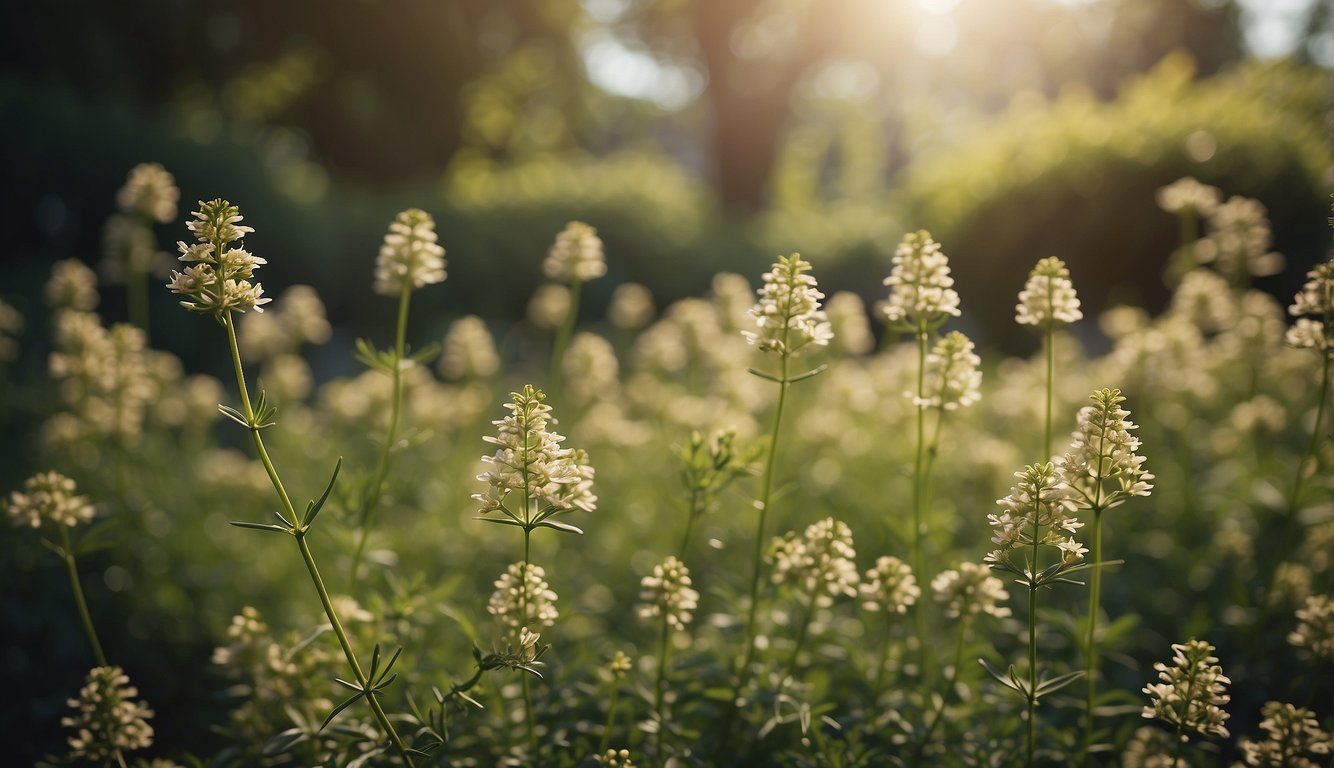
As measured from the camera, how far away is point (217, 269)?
2070mm

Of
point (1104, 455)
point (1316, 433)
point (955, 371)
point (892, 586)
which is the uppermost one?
point (955, 371)

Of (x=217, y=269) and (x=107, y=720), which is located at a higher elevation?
(x=217, y=269)

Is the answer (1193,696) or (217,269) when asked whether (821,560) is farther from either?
(217,269)

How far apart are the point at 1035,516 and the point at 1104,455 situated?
23cm

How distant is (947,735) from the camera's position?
275 centimetres

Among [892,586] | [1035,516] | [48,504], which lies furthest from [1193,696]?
[48,504]

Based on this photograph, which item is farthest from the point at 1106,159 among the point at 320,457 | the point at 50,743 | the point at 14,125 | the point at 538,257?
the point at 14,125

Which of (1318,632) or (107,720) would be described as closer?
(107,720)

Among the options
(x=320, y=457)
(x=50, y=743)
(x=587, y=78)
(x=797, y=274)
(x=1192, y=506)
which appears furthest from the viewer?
(x=587, y=78)

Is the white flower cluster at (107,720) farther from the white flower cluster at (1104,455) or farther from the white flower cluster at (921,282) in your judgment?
the white flower cluster at (1104,455)

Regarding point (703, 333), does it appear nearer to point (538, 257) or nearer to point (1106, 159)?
point (1106, 159)

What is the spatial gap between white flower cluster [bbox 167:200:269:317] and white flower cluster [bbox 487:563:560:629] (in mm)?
865

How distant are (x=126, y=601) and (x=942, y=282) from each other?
3.66 m

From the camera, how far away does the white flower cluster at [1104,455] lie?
77.4 inches
